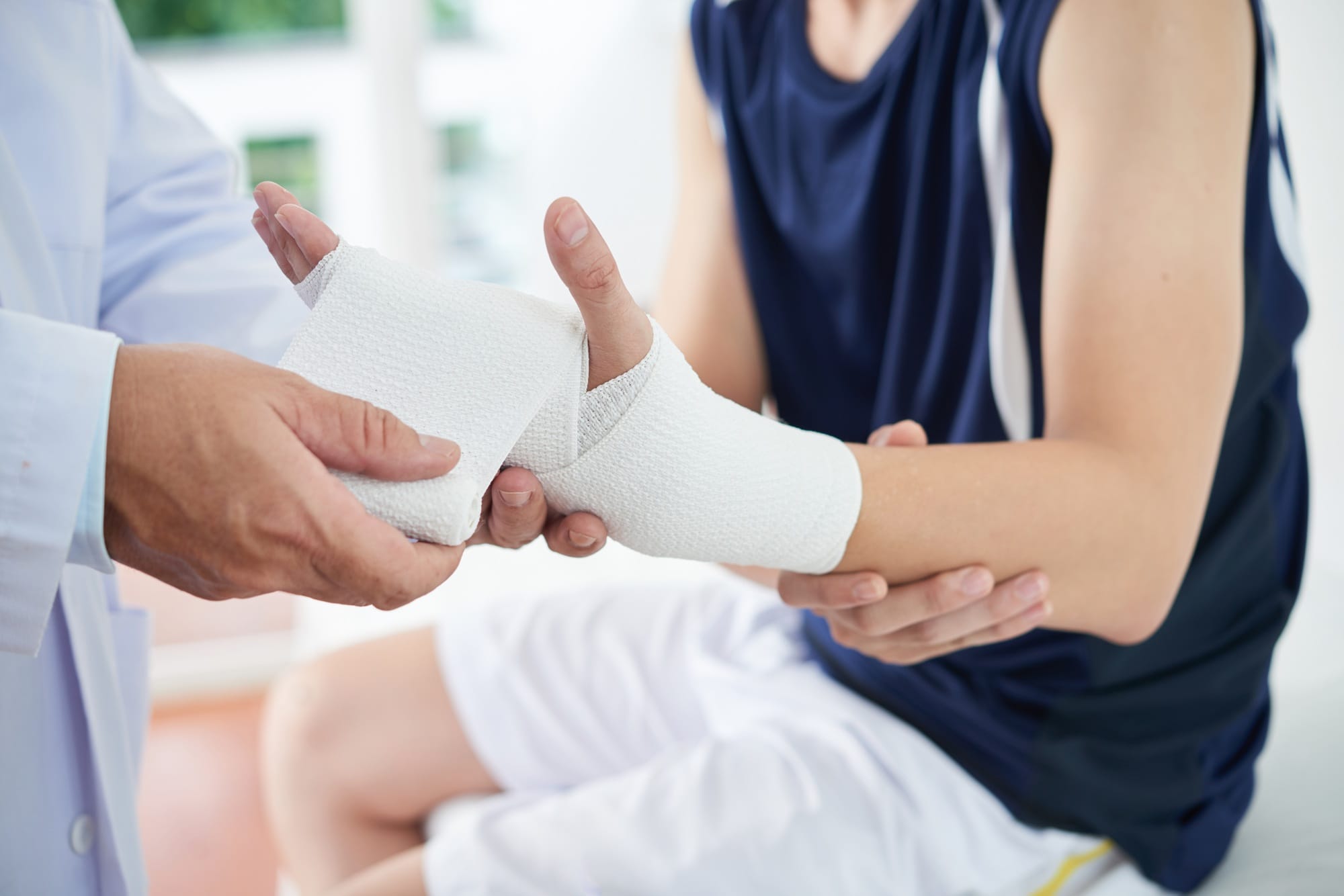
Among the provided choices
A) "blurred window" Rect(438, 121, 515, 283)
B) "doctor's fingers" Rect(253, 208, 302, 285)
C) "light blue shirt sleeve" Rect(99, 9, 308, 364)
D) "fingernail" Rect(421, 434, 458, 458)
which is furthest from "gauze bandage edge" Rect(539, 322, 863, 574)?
"blurred window" Rect(438, 121, 515, 283)

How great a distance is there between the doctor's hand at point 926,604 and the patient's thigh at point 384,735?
0.48 meters

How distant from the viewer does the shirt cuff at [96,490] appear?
1.67 ft

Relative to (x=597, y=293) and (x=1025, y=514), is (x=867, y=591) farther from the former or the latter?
(x=597, y=293)

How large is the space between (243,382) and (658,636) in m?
0.70

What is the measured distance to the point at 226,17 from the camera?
2377 mm

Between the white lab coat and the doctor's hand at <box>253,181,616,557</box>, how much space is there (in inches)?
5.3

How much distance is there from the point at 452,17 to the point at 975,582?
7.29 ft

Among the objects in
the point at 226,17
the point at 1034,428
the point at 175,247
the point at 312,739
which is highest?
the point at 226,17

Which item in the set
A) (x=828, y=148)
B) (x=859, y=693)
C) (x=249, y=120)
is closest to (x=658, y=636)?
(x=859, y=693)

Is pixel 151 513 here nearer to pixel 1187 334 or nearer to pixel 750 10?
pixel 1187 334

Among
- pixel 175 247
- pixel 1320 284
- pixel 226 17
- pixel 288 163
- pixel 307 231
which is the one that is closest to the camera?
pixel 307 231

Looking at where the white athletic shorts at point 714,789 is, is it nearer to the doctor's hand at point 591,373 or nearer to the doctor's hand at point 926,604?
the doctor's hand at point 926,604

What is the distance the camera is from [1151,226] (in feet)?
2.58

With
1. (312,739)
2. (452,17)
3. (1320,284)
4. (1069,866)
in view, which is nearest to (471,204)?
(452,17)
